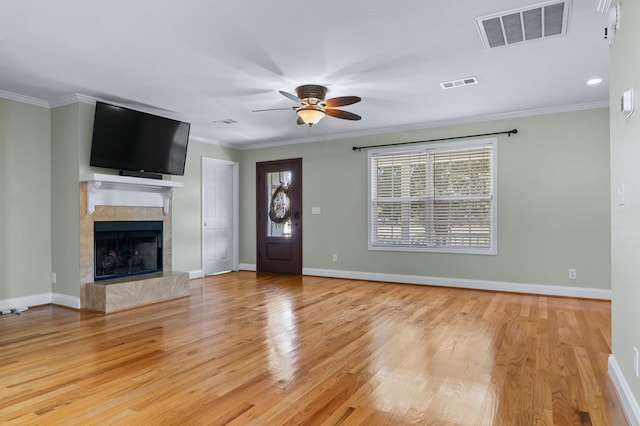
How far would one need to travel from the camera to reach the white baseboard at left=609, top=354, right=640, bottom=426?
6.22ft

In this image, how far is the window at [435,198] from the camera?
562 cm

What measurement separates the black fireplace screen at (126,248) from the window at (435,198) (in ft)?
11.1

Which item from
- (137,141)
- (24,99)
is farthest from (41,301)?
(24,99)

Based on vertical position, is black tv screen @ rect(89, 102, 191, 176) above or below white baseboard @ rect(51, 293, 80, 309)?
above

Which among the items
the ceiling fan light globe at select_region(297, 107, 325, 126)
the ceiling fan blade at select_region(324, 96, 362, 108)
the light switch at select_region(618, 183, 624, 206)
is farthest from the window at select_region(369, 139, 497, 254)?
the light switch at select_region(618, 183, 624, 206)

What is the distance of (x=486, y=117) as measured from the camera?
555cm

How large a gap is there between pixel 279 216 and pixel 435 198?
299 cm

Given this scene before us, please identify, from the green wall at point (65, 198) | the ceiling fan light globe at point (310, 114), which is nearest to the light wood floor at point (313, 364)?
the green wall at point (65, 198)

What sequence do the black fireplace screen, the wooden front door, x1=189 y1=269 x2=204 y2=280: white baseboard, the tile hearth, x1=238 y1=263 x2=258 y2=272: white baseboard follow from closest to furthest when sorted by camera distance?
the tile hearth < the black fireplace screen < x1=189 y1=269 x2=204 y2=280: white baseboard < the wooden front door < x1=238 y1=263 x2=258 y2=272: white baseboard

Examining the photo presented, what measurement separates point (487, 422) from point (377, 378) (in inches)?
29.0

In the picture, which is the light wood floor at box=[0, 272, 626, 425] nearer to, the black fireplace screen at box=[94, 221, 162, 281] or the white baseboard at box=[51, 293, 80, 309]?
the white baseboard at box=[51, 293, 80, 309]

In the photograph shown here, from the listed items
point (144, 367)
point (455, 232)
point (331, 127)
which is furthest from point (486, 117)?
point (144, 367)

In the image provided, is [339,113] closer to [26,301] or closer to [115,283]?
[115,283]

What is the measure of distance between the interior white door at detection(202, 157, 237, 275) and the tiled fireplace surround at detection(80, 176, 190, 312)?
69.8 inches
